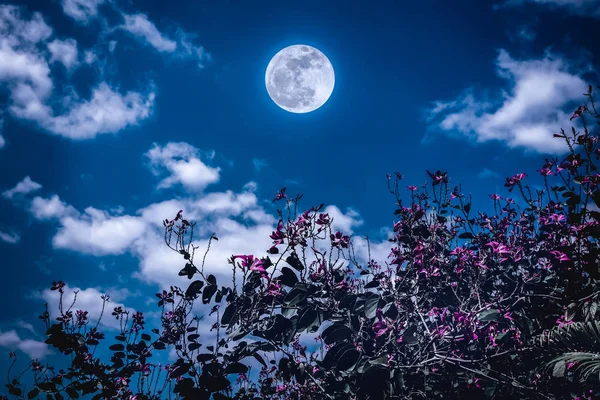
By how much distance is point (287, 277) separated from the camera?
3.98 meters

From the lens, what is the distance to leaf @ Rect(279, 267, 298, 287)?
397cm

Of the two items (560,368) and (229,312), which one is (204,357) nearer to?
(229,312)

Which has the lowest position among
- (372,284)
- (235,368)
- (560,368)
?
(560,368)

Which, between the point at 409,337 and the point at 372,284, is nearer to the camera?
the point at 409,337

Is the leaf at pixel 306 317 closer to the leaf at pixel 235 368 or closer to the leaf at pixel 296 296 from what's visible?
the leaf at pixel 296 296

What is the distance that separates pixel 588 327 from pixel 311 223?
9.60 feet

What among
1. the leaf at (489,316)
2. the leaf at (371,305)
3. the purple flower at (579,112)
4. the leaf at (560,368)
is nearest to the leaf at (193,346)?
the leaf at (371,305)

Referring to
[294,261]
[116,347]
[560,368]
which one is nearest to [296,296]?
[294,261]

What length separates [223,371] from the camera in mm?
3686

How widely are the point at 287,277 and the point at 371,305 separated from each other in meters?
1.03

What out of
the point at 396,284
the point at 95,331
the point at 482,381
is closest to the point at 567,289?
the point at 482,381

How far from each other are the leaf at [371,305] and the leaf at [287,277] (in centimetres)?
88

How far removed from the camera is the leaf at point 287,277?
3.97 metres

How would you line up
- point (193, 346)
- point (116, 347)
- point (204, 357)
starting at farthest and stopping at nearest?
point (116, 347) < point (193, 346) < point (204, 357)
